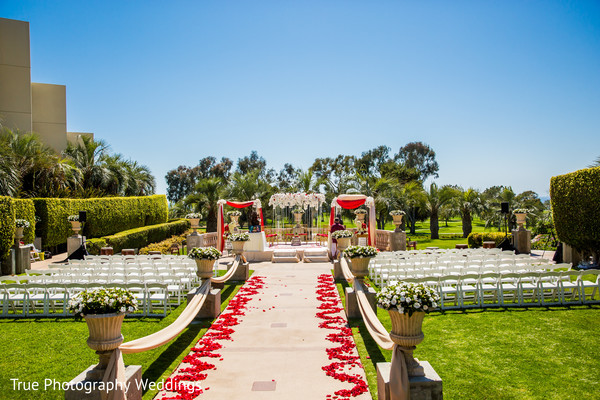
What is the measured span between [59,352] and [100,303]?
3407 millimetres

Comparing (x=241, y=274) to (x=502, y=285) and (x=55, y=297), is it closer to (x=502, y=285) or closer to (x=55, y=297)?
(x=55, y=297)

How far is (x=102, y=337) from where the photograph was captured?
14.9 ft

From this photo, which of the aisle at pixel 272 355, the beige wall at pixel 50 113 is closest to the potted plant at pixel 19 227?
the aisle at pixel 272 355

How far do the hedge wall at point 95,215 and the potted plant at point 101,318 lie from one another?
766 inches

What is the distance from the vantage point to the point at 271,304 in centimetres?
1052

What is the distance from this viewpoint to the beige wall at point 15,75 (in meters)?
26.4

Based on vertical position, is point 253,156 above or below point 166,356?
above

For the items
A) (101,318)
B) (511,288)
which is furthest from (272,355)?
(511,288)

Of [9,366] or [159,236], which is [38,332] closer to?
[9,366]

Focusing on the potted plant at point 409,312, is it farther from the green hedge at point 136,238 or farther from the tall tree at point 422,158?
the tall tree at point 422,158

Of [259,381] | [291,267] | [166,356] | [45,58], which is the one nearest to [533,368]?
[259,381]

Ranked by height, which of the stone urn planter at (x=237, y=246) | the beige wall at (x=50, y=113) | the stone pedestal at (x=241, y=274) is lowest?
the stone pedestal at (x=241, y=274)

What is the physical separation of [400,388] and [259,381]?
2246 millimetres

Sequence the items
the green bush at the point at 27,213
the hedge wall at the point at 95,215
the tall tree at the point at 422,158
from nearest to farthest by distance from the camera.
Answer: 1. the green bush at the point at 27,213
2. the hedge wall at the point at 95,215
3. the tall tree at the point at 422,158
